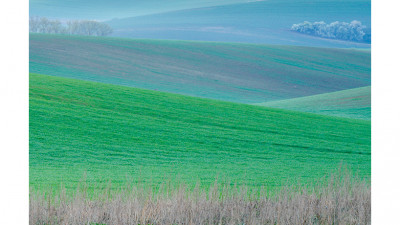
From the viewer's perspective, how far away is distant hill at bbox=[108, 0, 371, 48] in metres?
78.9

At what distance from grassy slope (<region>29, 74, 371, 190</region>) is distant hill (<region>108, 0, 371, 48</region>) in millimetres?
60224

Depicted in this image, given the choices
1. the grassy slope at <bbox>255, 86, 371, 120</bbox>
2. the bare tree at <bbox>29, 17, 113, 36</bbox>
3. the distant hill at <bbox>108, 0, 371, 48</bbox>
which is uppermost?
A: the distant hill at <bbox>108, 0, 371, 48</bbox>

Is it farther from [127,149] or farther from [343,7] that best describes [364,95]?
[343,7]

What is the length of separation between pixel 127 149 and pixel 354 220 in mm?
6238

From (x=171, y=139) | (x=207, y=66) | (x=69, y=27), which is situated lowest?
(x=171, y=139)

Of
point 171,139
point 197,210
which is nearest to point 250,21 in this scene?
point 171,139

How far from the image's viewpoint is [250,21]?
86.3 meters

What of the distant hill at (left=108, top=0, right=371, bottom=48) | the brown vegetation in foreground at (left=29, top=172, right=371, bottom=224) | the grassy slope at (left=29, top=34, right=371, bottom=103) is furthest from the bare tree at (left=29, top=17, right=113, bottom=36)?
the brown vegetation in foreground at (left=29, top=172, right=371, bottom=224)

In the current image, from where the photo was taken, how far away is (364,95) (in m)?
30.0

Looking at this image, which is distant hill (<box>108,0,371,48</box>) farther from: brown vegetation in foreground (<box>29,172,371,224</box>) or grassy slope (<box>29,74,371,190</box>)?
brown vegetation in foreground (<box>29,172,371,224</box>)

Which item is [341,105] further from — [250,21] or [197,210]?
[250,21]

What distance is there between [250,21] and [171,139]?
77.2m

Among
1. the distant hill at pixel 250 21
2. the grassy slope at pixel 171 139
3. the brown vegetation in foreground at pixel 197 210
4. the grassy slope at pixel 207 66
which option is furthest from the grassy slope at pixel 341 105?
the distant hill at pixel 250 21

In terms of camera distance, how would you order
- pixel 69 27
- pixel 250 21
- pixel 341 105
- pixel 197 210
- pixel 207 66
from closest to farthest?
1. pixel 197 210
2. pixel 341 105
3. pixel 207 66
4. pixel 69 27
5. pixel 250 21
